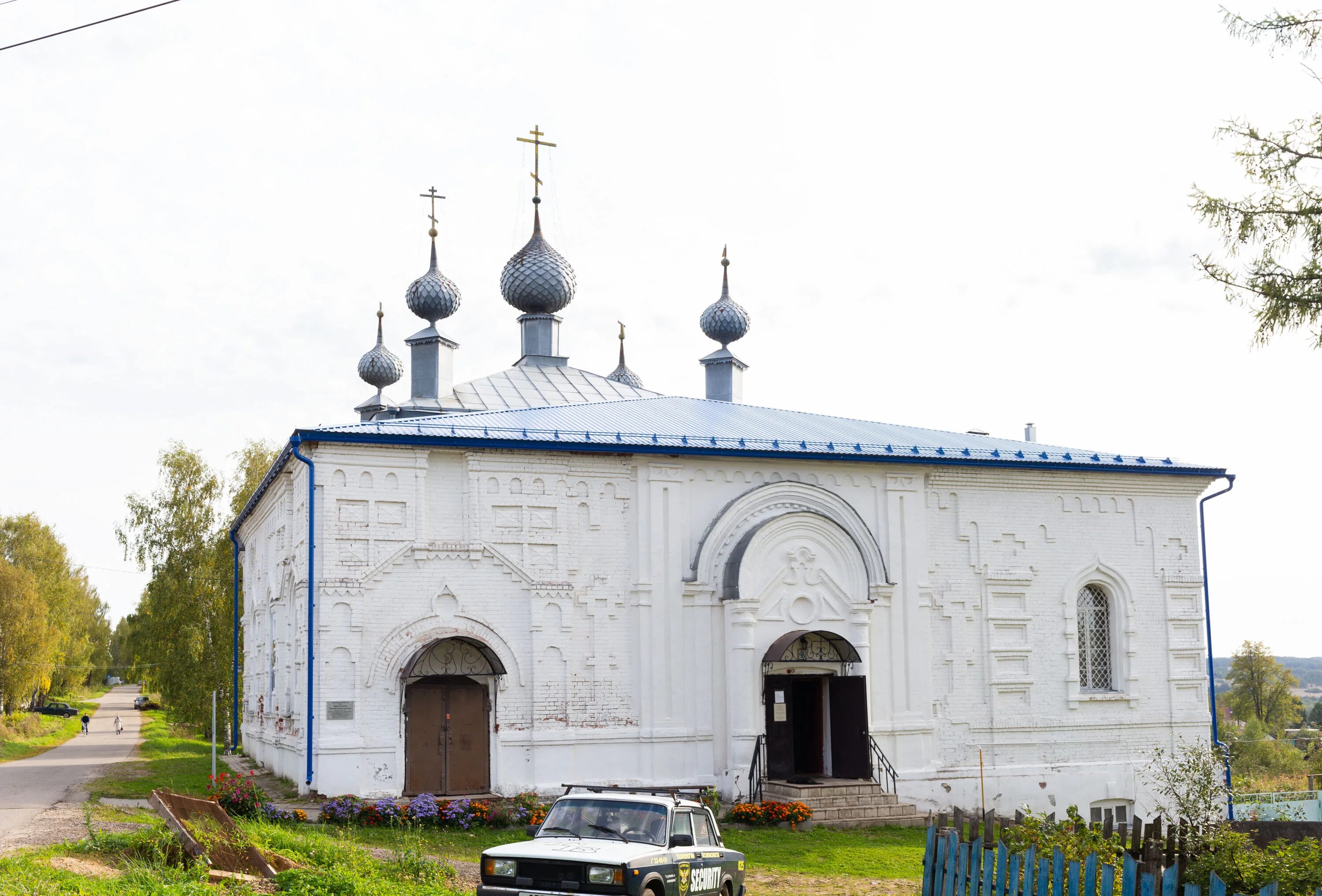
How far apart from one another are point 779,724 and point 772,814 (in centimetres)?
196

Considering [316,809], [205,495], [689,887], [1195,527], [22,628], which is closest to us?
[689,887]

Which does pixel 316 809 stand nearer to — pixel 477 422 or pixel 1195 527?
pixel 477 422

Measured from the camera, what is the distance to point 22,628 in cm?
3881

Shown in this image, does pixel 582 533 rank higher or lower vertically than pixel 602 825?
higher

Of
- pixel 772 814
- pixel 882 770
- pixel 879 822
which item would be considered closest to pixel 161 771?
pixel 772 814

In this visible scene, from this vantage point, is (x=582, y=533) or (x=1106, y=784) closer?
(x=582, y=533)

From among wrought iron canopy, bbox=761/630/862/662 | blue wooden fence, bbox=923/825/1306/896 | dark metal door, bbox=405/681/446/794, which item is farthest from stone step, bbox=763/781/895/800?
blue wooden fence, bbox=923/825/1306/896

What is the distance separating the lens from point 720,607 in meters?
18.6

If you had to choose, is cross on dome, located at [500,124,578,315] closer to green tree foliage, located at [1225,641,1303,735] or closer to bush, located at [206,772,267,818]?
bush, located at [206,772,267,818]

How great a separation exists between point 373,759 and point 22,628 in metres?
27.4

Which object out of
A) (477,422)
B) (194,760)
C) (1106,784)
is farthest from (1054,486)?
(194,760)

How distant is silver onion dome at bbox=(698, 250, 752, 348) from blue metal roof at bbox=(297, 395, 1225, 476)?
13.6ft

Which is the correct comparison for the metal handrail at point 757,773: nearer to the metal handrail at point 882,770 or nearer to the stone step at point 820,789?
the stone step at point 820,789

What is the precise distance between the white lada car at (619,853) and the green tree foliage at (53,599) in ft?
114
